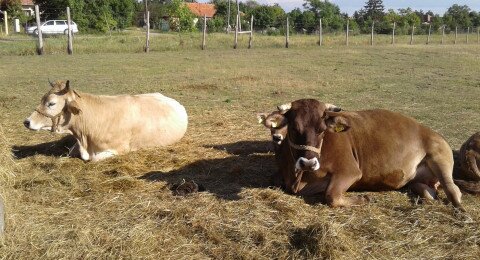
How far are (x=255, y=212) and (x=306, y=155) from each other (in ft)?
2.56

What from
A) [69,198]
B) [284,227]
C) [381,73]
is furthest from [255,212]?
[381,73]

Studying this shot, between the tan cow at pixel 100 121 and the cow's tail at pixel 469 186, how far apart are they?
4.40 m

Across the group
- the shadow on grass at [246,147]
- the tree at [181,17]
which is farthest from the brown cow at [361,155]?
the tree at [181,17]

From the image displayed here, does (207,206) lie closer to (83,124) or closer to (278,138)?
(278,138)

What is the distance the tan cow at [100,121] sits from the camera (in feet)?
24.7

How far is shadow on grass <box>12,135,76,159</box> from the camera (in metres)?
7.84

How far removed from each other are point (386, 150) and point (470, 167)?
1.11 meters

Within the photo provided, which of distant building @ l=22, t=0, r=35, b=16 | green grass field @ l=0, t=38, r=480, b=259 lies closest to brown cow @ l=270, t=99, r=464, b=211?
green grass field @ l=0, t=38, r=480, b=259

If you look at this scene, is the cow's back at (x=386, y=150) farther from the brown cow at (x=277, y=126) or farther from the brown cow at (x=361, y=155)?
the brown cow at (x=277, y=126)

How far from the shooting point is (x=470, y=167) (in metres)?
6.27

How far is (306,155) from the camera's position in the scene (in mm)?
5293

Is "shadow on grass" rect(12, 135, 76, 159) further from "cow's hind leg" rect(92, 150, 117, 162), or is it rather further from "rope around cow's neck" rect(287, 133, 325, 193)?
"rope around cow's neck" rect(287, 133, 325, 193)

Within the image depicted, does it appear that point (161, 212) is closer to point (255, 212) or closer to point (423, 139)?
point (255, 212)

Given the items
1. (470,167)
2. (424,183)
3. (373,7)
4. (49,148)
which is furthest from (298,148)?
(373,7)
